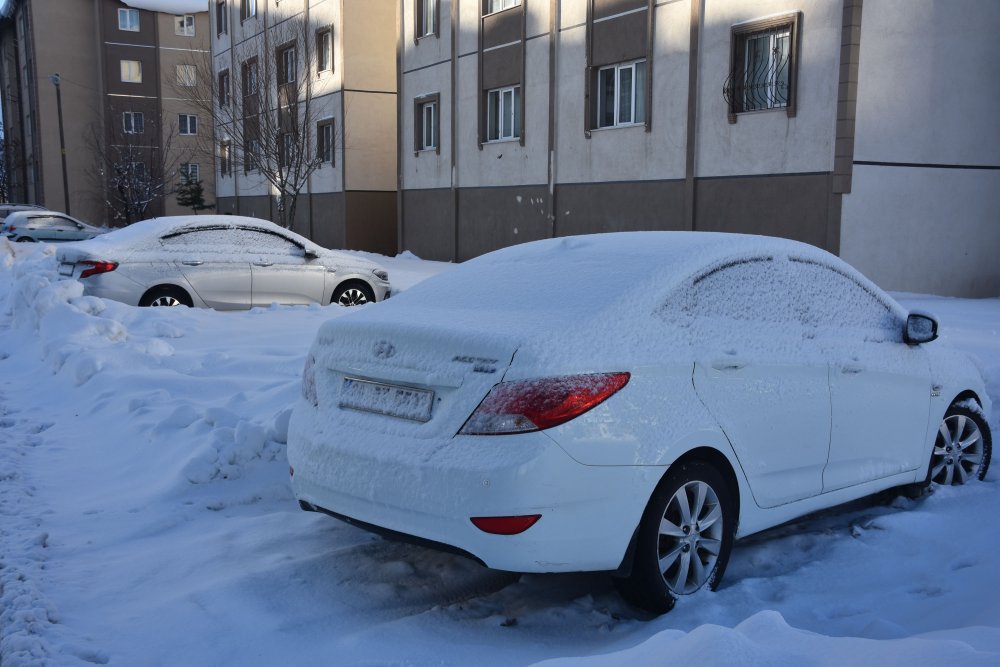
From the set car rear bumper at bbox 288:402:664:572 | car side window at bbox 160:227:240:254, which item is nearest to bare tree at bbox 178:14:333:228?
car side window at bbox 160:227:240:254

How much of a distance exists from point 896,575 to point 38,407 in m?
6.30

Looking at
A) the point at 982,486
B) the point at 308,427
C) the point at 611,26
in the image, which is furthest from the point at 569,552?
the point at 611,26

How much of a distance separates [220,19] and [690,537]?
136ft

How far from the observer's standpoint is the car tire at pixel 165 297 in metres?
11.6

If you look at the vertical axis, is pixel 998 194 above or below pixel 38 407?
above

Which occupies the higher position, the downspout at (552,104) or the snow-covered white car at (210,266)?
the downspout at (552,104)

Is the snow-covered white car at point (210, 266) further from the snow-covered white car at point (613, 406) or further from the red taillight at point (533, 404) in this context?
the red taillight at point (533, 404)

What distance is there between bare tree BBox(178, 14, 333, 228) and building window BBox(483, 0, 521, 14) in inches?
257

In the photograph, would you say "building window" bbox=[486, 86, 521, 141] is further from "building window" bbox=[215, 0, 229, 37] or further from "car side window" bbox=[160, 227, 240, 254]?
"building window" bbox=[215, 0, 229, 37]

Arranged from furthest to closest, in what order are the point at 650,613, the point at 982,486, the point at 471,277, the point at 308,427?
the point at 982,486
the point at 471,277
the point at 308,427
the point at 650,613

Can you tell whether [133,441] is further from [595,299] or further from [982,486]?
[982,486]

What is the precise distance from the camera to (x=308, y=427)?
4195mm

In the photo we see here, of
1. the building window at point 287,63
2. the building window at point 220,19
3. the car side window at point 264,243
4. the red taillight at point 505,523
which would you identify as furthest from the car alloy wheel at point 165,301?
the building window at point 220,19

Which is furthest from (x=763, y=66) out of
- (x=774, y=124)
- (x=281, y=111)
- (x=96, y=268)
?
(x=281, y=111)
